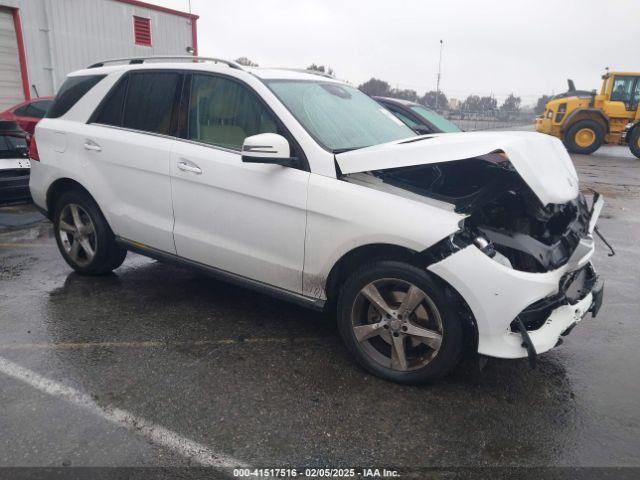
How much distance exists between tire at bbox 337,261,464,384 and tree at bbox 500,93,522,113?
3719cm

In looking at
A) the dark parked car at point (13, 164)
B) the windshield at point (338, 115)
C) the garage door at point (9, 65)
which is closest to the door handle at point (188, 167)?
the windshield at point (338, 115)

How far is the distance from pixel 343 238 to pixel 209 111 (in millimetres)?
1504

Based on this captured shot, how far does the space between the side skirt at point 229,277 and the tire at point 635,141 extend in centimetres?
1874

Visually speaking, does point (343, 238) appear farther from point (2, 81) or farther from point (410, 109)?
point (2, 81)

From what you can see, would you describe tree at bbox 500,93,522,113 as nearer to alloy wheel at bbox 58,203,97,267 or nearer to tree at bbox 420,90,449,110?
tree at bbox 420,90,449,110

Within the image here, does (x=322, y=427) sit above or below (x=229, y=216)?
below

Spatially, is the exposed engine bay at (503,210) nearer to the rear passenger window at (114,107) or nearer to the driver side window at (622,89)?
the rear passenger window at (114,107)

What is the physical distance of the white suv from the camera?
2.81 meters


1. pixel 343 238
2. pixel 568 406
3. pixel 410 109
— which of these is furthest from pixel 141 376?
pixel 410 109

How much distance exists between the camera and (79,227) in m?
4.57

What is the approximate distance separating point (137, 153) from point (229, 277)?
4.11 ft

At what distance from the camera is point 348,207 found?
3.04 meters

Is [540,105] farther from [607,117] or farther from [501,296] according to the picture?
[501,296]

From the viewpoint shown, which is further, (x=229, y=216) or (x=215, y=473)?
(x=229, y=216)
